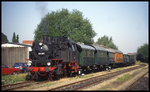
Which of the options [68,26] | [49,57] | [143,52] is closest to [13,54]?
[49,57]

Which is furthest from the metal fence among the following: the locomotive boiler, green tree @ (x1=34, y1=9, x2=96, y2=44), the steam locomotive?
green tree @ (x1=34, y1=9, x2=96, y2=44)

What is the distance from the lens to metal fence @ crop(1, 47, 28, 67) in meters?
26.9

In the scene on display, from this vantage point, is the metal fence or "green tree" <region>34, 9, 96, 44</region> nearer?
the metal fence

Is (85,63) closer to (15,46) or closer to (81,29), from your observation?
(15,46)

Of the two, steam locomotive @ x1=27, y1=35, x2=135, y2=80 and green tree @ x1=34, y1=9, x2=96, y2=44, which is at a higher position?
green tree @ x1=34, y1=9, x2=96, y2=44

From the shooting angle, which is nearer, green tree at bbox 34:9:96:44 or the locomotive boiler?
the locomotive boiler

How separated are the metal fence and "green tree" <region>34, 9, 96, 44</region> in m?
15.3

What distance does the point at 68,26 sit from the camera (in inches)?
1684

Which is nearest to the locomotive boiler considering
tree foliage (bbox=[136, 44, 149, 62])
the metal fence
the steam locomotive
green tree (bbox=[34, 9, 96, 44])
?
the steam locomotive

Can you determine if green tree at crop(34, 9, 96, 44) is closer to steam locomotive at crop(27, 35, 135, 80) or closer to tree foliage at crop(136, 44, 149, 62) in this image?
tree foliage at crop(136, 44, 149, 62)

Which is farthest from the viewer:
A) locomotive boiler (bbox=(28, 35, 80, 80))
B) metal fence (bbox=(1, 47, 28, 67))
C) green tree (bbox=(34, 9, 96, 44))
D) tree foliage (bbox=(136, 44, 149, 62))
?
tree foliage (bbox=(136, 44, 149, 62))

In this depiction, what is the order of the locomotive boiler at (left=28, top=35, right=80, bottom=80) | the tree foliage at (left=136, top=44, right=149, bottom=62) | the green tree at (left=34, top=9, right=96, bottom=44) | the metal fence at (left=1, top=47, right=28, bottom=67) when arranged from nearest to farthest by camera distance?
the locomotive boiler at (left=28, top=35, right=80, bottom=80) → the metal fence at (left=1, top=47, right=28, bottom=67) → the green tree at (left=34, top=9, right=96, bottom=44) → the tree foliage at (left=136, top=44, right=149, bottom=62)

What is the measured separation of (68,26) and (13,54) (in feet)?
61.6

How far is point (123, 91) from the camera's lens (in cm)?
929
